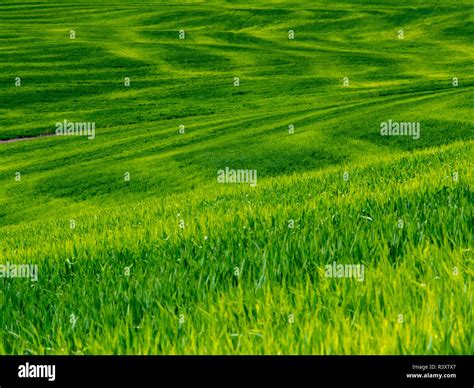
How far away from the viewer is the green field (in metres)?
3.66

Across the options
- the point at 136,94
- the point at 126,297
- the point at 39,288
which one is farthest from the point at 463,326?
the point at 136,94

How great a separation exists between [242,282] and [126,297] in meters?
0.84

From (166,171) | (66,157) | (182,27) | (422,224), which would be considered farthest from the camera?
(182,27)

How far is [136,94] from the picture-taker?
60.9 meters

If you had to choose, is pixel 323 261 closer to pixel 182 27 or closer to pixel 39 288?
pixel 39 288

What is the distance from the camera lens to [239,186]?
18266mm

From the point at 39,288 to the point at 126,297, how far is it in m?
1.50

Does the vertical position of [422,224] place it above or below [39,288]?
above

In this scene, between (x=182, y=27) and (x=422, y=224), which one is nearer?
(x=422, y=224)

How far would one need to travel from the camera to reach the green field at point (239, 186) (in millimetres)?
3660

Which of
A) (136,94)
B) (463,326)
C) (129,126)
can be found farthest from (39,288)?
(136,94)
